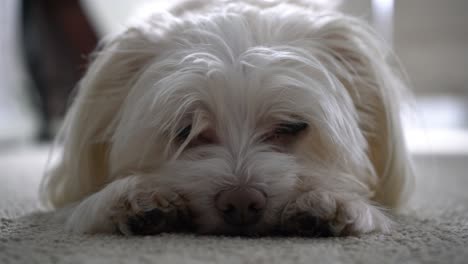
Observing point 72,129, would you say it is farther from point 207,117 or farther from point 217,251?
point 217,251

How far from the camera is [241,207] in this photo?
3.49 feet

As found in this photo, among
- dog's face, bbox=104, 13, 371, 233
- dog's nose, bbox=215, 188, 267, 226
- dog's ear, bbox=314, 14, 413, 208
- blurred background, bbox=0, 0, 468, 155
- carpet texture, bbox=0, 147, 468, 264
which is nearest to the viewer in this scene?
carpet texture, bbox=0, 147, 468, 264

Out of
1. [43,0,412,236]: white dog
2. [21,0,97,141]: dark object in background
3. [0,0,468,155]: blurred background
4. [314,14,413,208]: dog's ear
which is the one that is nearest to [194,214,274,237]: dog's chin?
[43,0,412,236]: white dog

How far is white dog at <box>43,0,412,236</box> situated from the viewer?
110cm

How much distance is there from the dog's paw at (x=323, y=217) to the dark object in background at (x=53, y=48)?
105 inches

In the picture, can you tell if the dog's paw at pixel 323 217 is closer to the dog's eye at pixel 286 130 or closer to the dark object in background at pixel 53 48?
the dog's eye at pixel 286 130

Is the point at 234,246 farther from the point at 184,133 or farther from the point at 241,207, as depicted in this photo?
A: the point at 184,133

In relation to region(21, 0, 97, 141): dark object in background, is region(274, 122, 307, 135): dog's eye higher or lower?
lower

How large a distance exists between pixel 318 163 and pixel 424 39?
4.59 meters

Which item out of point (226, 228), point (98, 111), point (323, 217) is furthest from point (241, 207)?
point (98, 111)

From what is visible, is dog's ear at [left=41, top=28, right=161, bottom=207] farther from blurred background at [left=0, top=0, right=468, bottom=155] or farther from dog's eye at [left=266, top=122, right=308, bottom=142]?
blurred background at [left=0, top=0, right=468, bottom=155]

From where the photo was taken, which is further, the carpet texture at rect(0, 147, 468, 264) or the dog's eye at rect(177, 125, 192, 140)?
the dog's eye at rect(177, 125, 192, 140)

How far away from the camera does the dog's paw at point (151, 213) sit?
1070 mm

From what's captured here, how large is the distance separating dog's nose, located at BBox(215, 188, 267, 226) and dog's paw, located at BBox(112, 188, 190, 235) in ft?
0.28
